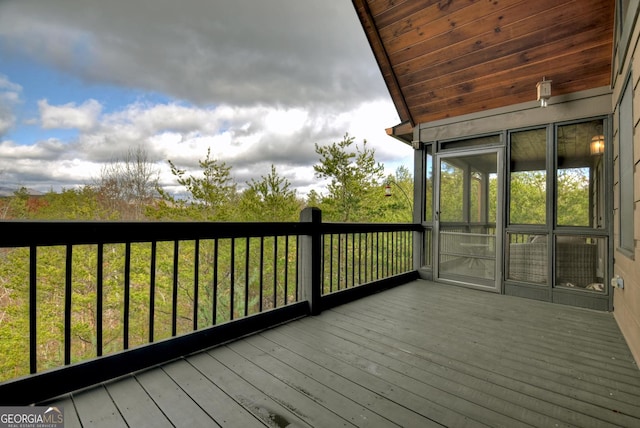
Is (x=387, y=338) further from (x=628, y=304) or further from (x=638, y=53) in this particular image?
(x=638, y=53)

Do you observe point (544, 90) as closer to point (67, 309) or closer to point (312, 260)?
point (312, 260)

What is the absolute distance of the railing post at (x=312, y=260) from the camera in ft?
8.79

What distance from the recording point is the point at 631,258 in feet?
6.79

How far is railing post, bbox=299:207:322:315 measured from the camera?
2.68 metres

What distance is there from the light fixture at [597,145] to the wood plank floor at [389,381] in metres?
1.77

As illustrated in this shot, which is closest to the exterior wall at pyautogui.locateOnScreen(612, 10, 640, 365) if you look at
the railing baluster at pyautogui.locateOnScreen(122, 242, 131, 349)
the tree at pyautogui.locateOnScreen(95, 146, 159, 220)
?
the railing baluster at pyautogui.locateOnScreen(122, 242, 131, 349)

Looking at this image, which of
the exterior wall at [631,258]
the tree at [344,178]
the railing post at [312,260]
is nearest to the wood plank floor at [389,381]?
the exterior wall at [631,258]

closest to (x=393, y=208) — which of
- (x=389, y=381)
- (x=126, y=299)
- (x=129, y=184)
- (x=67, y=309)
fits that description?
(x=129, y=184)

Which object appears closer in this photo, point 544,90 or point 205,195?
point 544,90

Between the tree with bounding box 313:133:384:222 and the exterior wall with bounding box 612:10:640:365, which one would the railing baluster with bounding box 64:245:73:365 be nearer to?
the exterior wall with bounding box 612:10:640:365

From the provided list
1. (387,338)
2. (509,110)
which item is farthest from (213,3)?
(387,338)

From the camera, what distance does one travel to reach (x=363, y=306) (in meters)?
2.99
